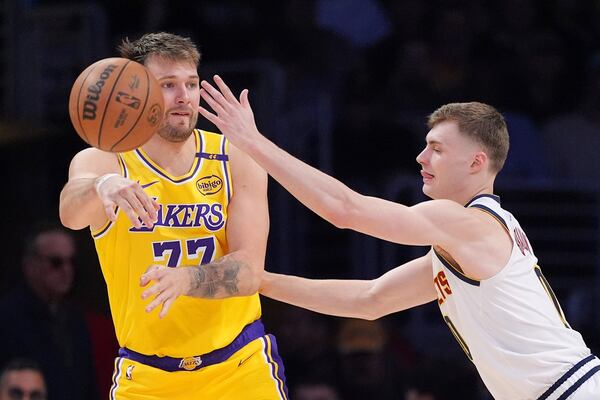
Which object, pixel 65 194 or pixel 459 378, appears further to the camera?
pixel 459 378

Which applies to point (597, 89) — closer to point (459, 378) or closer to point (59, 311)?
point (459, 378)

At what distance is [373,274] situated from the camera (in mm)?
10164

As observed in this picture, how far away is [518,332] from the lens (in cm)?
559

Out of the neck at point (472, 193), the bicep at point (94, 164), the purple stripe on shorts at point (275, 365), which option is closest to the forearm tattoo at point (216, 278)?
the purple stripe on shorts at point (275, 365)

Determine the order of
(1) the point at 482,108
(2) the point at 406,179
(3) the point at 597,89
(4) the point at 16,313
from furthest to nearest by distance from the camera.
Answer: (3) the point at 597,89 < (2) the point at 406,179 < (4) the point at 16,313 < (1) the point at 482,108

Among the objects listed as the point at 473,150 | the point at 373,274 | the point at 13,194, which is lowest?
the point at 373,274

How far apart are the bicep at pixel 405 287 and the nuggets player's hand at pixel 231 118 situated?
1.40 meters

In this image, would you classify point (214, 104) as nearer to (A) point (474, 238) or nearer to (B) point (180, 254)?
(B) point (180, 254)

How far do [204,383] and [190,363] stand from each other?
0.13 m

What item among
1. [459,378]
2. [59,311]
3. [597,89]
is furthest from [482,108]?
[597,89]

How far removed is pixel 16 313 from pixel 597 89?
229 inches

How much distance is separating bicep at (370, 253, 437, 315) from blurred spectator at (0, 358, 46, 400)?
3.03 metres

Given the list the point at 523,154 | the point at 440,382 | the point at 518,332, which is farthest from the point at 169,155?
the point at 523,154

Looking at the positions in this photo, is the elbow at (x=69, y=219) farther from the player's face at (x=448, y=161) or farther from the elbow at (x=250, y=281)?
the player's face at (x=448, y=161)
